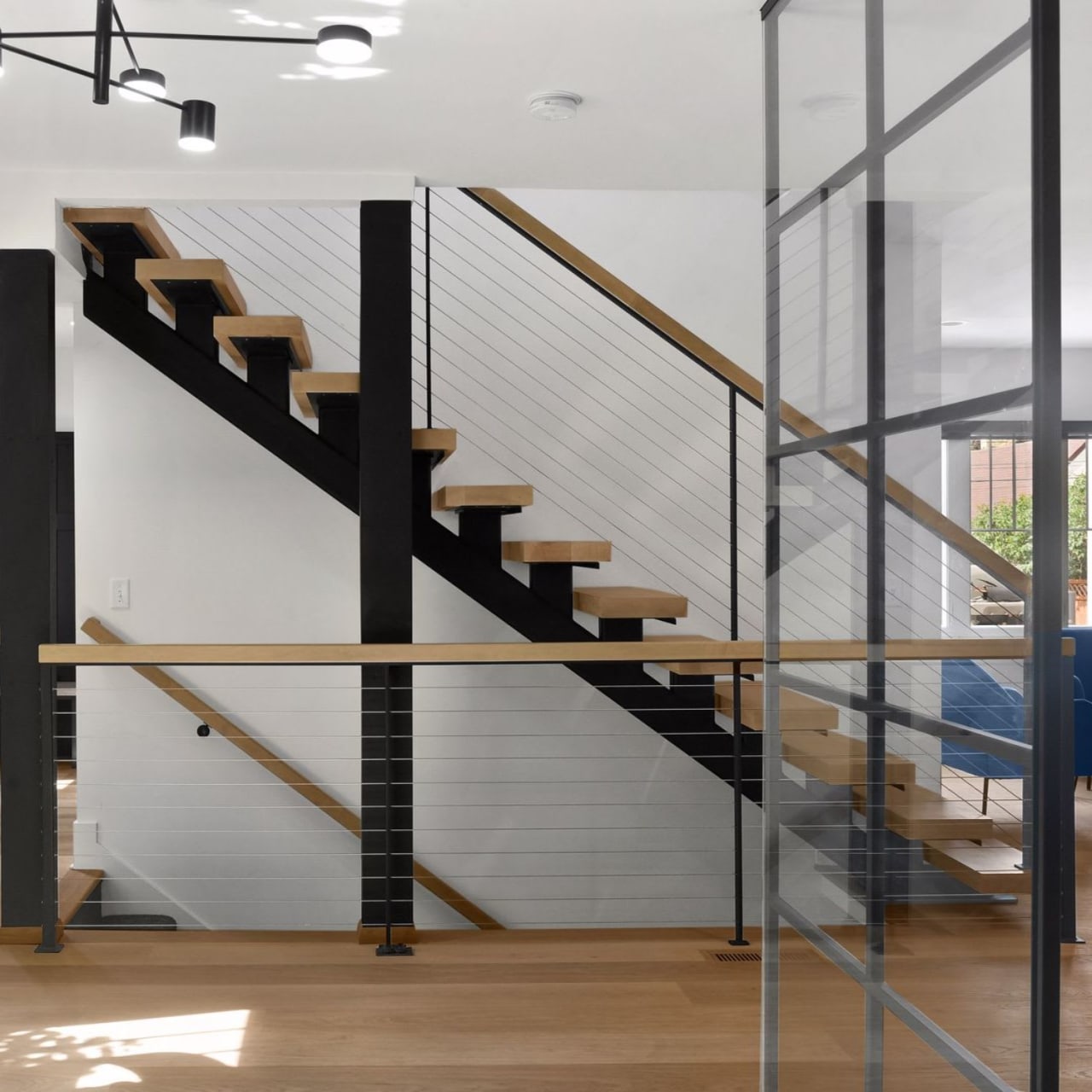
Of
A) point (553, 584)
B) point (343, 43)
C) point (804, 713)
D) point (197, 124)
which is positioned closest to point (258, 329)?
point (553, 584)

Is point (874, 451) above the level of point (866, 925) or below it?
above

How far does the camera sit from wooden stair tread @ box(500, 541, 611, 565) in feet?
12.0

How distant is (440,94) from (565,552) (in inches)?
58.3

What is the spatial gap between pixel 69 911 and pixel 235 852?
105cm

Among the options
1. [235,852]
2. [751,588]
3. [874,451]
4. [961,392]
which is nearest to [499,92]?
[874,451]

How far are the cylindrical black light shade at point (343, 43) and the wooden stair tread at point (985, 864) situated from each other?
1757 millimetres

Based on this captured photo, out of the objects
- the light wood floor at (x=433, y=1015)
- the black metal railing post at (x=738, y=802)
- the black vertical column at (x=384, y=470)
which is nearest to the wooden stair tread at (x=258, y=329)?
the black vertical column at (x=384, y=470)

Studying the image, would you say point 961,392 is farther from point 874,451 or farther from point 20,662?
point 20,662

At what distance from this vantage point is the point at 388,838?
3309 mm

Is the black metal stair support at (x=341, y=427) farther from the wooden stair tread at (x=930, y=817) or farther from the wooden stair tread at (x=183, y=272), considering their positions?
the wooden stair tread at (x=930, y=817)

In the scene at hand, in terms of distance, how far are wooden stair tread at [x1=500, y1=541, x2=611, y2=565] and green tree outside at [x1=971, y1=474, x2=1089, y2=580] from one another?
2.14 m

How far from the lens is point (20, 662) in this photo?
337 centimetres

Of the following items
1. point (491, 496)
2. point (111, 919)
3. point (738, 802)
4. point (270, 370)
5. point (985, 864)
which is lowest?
point (111, 919)

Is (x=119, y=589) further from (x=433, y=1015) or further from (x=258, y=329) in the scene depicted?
(x=433, y=1015)
